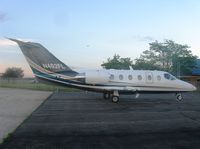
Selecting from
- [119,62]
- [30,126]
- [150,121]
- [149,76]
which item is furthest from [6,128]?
[119,62]

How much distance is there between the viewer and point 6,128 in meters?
10.4

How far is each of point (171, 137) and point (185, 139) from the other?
437mm

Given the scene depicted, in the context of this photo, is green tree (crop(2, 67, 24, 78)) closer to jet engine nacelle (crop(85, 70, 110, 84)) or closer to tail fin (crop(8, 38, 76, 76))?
tail fin (crop(8, 38, 76, 76))

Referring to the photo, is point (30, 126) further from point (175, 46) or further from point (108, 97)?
point (175, 46)

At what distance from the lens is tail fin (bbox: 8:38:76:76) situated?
68.1ft

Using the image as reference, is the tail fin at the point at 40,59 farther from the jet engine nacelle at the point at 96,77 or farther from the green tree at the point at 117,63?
the green tree at the point at 117,63

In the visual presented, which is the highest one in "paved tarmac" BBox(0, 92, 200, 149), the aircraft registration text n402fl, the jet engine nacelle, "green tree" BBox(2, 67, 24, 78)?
"green tree" BBox(2, 67, 24, 78)

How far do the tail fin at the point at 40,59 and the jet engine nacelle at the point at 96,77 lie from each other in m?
1.24

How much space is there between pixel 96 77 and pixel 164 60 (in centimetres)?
4795

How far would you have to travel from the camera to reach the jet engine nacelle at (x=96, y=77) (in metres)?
21.1

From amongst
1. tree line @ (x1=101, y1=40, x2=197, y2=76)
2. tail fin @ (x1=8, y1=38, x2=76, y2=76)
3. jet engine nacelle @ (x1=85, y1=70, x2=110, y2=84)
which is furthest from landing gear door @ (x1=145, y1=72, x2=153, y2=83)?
tree line @ (x1=101, y1=40, x2=197, y2=76)

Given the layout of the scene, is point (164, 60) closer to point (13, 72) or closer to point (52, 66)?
point (52, 66)

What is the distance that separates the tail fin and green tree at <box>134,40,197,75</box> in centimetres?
4262

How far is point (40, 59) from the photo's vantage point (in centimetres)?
2100
